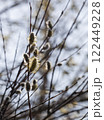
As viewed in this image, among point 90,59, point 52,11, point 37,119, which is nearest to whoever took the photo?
point 90,59

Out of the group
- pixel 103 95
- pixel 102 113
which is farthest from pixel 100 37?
pixel 102 113

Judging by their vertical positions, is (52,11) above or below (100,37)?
above

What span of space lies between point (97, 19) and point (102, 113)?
0.69 metres

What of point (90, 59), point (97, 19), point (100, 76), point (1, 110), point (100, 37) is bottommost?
point (1, 110)

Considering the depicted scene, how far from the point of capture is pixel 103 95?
1.36 m

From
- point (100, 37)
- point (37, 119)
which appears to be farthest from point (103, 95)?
point (37, 119)

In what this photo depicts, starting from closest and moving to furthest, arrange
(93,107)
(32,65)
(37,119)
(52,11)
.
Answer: (32,65)
(93,107)
(37,119)
(52,11)

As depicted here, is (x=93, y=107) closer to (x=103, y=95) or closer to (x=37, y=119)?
(x=103, y=95)

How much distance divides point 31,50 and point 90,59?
0.56 m

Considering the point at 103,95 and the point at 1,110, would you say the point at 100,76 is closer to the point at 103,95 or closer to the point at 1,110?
the point at 103,95

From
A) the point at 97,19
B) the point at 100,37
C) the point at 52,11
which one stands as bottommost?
the point at 100,37

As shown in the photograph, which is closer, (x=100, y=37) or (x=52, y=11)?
(x=100, y=37)

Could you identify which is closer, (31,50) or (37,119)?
(31,50)

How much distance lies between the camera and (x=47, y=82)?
3.28m
